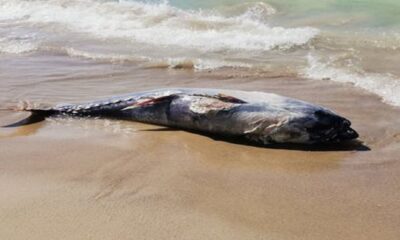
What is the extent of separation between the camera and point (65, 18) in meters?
11.6

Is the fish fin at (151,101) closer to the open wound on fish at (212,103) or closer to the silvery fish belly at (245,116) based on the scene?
the silvery fish belly at (245,116)

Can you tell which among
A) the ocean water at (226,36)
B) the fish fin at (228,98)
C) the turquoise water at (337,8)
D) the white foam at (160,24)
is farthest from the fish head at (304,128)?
the turquoise water at (337,8)

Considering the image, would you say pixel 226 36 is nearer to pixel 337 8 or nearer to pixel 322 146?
pixel 337 8

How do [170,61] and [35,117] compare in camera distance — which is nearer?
[35,117]

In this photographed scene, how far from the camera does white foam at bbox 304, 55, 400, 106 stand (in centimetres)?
589

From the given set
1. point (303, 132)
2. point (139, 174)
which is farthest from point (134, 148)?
point (303, 132)

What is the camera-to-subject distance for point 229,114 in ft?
16.0

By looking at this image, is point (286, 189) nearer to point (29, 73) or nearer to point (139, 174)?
point (139, 174)

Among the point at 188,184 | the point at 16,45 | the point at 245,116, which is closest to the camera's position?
the point at 188,184

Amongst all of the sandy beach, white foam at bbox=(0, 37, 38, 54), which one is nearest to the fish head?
the sandy beach

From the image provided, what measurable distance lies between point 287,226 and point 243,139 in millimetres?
1599

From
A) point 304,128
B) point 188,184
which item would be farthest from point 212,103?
point 188,184

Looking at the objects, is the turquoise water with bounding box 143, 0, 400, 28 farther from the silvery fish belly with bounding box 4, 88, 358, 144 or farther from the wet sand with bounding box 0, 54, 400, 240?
the silvery fish belly with bounding box 4, 88, 358, 144

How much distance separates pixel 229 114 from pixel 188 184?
1118 mm
